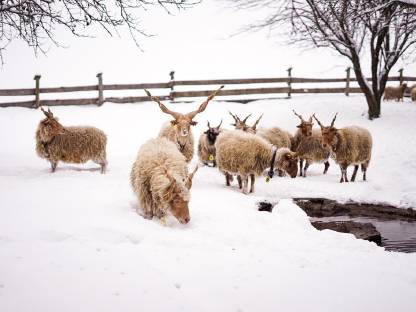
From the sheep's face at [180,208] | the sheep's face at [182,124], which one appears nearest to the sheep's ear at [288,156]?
the sheep's face at [182,124]

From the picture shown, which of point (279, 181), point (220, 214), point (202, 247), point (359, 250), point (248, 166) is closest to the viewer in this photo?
point (202, 247)

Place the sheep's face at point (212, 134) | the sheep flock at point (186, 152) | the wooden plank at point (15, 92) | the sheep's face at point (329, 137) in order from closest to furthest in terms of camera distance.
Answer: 1. the sheep flock at point (186, 152)
2. the sheep's face at point (329, 137)
3. the sheep's face at point (212, 134)
4. the wooden plank at point (15, 92)

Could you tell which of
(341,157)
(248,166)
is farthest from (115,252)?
(341,157)

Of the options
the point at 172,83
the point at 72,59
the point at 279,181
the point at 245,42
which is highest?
the point at 245,42

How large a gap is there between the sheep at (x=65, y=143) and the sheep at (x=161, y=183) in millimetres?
3088

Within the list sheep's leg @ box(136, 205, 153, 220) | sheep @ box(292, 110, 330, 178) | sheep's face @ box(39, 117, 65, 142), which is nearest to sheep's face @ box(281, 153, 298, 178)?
sheep @ box(292, 110, 330, 178)

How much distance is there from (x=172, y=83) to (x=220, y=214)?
1251cm

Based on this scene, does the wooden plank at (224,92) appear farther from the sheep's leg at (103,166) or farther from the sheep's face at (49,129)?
the sheep's face at (49,129)

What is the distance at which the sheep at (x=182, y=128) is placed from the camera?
7.58 meters

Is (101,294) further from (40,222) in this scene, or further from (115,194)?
(115,194)

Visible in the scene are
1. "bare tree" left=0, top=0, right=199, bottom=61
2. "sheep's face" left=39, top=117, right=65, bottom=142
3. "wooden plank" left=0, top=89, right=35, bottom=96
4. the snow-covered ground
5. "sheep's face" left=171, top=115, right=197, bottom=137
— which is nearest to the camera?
the snow-covered ground

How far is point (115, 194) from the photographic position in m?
6.12

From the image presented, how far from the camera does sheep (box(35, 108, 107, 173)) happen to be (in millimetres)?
8367

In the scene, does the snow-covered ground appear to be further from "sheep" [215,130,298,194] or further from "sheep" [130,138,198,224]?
"sheep" [215,130,298,194]
